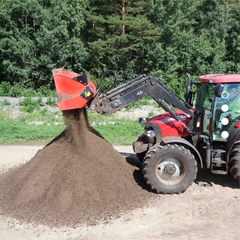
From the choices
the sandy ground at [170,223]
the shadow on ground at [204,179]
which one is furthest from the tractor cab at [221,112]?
the sandy ground at [170,223]

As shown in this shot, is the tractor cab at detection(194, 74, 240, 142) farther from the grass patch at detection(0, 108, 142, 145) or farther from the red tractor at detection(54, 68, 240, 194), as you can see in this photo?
the grass patch at detection(0, 108, 142, 145)

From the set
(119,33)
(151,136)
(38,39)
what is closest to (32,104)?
(38,39)

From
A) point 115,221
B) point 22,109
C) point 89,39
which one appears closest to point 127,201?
point 115,221

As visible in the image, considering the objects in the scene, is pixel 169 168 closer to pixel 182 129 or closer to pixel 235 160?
pixel 182 129

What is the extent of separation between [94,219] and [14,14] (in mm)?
23376

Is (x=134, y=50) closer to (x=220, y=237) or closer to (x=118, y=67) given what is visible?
(x=118, y=67)

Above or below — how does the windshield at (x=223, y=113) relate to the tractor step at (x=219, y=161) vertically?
above

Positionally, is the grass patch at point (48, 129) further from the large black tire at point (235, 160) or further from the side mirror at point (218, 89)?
the side mirror at point (218, 89)

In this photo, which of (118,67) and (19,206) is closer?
(19,206)

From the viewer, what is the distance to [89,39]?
2720 cm

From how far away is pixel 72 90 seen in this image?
661cm

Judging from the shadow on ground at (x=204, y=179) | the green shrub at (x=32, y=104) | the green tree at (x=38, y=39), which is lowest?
the shadow on ground at (x=204, y=179)

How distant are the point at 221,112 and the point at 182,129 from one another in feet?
3.08

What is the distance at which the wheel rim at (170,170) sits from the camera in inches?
276
